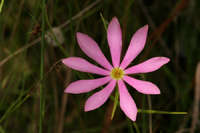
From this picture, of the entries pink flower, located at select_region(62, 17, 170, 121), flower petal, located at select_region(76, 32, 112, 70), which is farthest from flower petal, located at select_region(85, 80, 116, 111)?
flower petal, located at select_region(76, 32, 112, 70)

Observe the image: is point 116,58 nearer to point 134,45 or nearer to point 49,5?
point 134,45

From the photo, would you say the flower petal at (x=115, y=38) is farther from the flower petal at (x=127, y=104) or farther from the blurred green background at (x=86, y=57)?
the blurred green background at (x=86, y=57)

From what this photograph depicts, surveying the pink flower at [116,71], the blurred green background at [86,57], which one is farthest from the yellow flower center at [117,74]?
the blurred green background at [86,57]

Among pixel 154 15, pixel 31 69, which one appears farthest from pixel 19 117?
pixel 154 15

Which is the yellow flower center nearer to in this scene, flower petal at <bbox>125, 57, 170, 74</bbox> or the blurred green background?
flower petal at <bbox>125, 57, 170, 74</bbox>

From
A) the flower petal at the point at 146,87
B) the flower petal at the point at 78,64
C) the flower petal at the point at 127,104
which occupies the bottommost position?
the flower petal at the point at 127,104

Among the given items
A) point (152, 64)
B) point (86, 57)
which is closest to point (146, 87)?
point (152, 64)
